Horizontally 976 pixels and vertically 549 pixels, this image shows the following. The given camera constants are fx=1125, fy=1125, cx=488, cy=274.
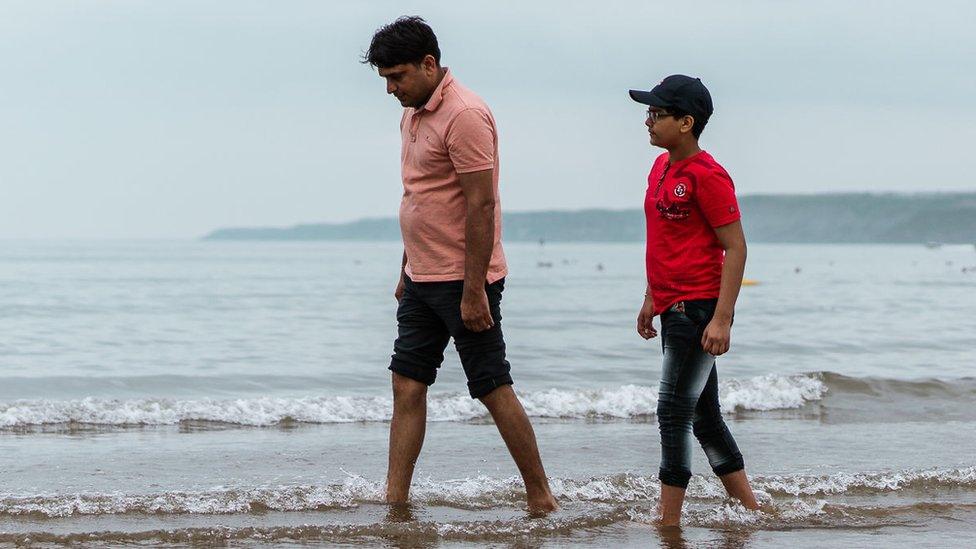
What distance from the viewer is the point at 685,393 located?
425 centimetres

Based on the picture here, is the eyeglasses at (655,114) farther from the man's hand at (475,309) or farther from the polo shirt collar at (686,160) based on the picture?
the man's hand at (475,309)

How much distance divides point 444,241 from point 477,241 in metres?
0.20

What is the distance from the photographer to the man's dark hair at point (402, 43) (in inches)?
169

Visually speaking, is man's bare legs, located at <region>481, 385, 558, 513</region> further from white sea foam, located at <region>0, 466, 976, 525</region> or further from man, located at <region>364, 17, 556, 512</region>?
white sea foam, located at <region>0, 466, 976, 525</region>

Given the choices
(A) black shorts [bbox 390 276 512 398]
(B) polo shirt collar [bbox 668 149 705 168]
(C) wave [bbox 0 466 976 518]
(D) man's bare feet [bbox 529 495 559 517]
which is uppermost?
(B) polo shirt collar [bbox 668 149 705 168]

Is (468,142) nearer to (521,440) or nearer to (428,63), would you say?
(428,63)

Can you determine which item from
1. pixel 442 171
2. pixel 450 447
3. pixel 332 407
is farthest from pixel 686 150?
pixel 332 407

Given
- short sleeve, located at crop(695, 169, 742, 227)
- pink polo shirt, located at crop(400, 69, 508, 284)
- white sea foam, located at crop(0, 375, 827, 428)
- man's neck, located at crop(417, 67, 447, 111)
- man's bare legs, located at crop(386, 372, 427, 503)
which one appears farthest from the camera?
white sea foam, located at crop(0, 375, 827, 428)

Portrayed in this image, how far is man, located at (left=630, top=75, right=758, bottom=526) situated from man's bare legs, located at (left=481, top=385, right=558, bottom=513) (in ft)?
2.01

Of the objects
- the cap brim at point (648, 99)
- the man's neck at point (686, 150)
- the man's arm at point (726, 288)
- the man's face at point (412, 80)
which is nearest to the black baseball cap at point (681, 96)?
the cap brim at point (648, 99)

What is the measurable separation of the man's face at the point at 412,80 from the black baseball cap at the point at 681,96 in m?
0.80

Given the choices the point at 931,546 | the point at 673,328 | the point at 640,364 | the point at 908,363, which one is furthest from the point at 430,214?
the point at 908,363

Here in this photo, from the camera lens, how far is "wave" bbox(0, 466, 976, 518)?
4.79 meters

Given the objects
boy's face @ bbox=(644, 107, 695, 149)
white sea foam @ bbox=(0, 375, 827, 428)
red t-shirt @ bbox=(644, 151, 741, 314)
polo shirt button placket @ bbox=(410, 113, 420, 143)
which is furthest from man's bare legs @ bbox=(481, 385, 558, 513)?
white sea foam @ bbox=(0, 375, 827, 428)
